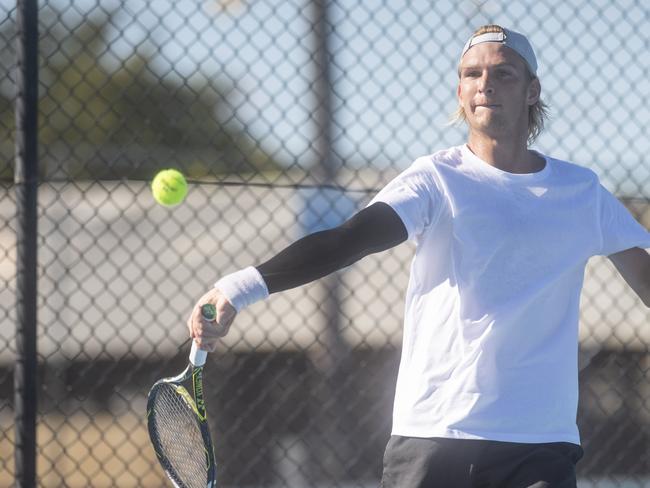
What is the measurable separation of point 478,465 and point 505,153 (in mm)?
690

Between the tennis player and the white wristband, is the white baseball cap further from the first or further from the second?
the white wristband

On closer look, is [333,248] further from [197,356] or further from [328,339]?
[328,339]

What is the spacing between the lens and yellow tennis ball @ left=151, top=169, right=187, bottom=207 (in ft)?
12.6

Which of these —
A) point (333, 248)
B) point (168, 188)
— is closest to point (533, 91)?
point (333, 248)

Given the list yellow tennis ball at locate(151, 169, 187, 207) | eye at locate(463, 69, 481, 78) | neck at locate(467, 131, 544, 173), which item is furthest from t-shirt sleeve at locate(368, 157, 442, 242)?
yellow tennis ball at locate(151, 169, 187, 207)

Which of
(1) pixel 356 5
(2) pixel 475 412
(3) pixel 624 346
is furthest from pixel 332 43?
(2) pixel 475 412

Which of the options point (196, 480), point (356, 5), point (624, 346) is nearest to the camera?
point (196, 480)

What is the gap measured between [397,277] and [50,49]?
229 cm

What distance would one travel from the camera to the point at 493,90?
2.66m

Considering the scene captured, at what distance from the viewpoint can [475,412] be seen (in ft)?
8.24

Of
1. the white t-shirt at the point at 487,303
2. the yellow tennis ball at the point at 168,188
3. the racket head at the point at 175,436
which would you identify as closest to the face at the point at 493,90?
the white t-shirt at the point at 487,303

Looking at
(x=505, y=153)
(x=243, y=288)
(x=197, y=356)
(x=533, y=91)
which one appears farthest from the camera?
(x=533, y=91)

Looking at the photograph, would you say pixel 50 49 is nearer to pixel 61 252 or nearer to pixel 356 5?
pixel 61 252

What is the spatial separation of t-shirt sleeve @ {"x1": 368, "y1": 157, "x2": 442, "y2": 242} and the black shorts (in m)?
0.45
